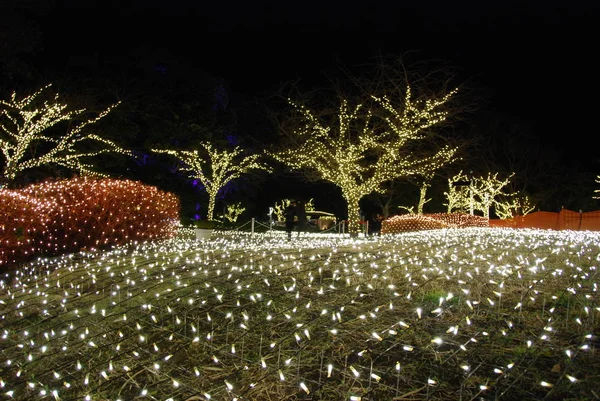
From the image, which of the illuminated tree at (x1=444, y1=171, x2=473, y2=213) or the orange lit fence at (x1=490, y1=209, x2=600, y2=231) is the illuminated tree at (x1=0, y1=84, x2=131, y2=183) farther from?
the illuminated tree at (x1=444, y1=171, x2=473, y2=213)

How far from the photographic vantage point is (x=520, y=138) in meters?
32.8

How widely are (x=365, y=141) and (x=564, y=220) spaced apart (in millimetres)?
12886

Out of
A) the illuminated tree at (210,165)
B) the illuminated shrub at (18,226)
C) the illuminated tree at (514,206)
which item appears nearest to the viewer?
the illuminated shrub at (18,226)

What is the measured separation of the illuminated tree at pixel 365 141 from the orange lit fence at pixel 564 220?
944cm

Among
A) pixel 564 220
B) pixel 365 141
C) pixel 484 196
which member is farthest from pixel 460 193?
pixel 365 141

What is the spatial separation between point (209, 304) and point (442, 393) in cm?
254

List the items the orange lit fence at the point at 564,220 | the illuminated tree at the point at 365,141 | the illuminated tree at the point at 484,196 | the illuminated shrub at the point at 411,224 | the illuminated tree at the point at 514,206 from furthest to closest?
1. the illuminated tree at the point at 514,206
2. the illuminated tree at the point at 484,196
3. the orange lit fence at the point at 564,220
4. the illuminated shrub at the point at 411,224
5. the illuminated tree at the point at 365,141

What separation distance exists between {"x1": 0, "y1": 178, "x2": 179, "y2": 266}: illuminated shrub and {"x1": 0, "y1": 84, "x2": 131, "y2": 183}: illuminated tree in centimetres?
477

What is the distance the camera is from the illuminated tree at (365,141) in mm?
14625

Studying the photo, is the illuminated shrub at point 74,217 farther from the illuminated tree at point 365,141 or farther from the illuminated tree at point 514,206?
the illuminated tree at point 514,206

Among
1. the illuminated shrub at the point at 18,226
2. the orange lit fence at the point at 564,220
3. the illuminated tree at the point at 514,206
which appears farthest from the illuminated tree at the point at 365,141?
the illuminated tree at the point at 514,206

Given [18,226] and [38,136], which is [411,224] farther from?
[18,226]

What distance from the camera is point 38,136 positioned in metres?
15.2

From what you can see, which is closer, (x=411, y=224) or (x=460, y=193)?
(x=411, y=224)
